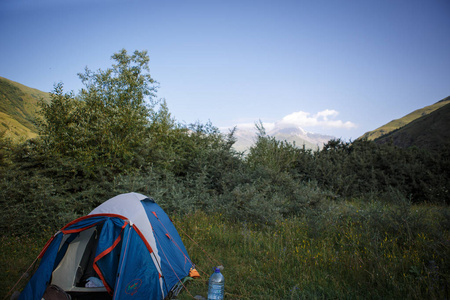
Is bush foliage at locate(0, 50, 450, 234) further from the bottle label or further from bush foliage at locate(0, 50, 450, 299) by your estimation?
the bottle label

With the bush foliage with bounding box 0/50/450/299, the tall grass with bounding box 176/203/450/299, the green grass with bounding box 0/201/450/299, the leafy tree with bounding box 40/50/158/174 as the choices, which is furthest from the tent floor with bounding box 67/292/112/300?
the leafy tree with bounding box 40/50/158/174

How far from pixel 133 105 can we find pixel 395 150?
43.3ft

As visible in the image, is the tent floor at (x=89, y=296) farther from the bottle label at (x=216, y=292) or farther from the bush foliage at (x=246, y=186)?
the bush foliage at (x=246, y=186)

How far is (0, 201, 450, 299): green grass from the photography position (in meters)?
3.37

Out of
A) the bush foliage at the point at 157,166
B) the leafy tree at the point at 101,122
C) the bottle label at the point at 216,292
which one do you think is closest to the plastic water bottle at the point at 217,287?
the bottle label at the point at 216,292

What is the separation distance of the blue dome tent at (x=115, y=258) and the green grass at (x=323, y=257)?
1.89ft

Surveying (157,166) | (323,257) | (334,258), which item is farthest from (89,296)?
(157,166)

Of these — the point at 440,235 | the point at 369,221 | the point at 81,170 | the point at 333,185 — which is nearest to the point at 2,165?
the point at 81,170

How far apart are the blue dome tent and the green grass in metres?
0.58

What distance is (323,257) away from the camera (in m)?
4.20

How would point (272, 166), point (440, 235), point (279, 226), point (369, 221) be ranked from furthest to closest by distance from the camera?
1. point (272, 166)
2. point (279, 226)
3. point (369, 221)
4. point (440, 235)

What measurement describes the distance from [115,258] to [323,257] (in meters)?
3.74

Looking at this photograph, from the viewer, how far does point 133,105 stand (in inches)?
394

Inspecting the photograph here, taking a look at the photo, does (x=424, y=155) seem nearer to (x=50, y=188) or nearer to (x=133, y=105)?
(x=133, y=105)
